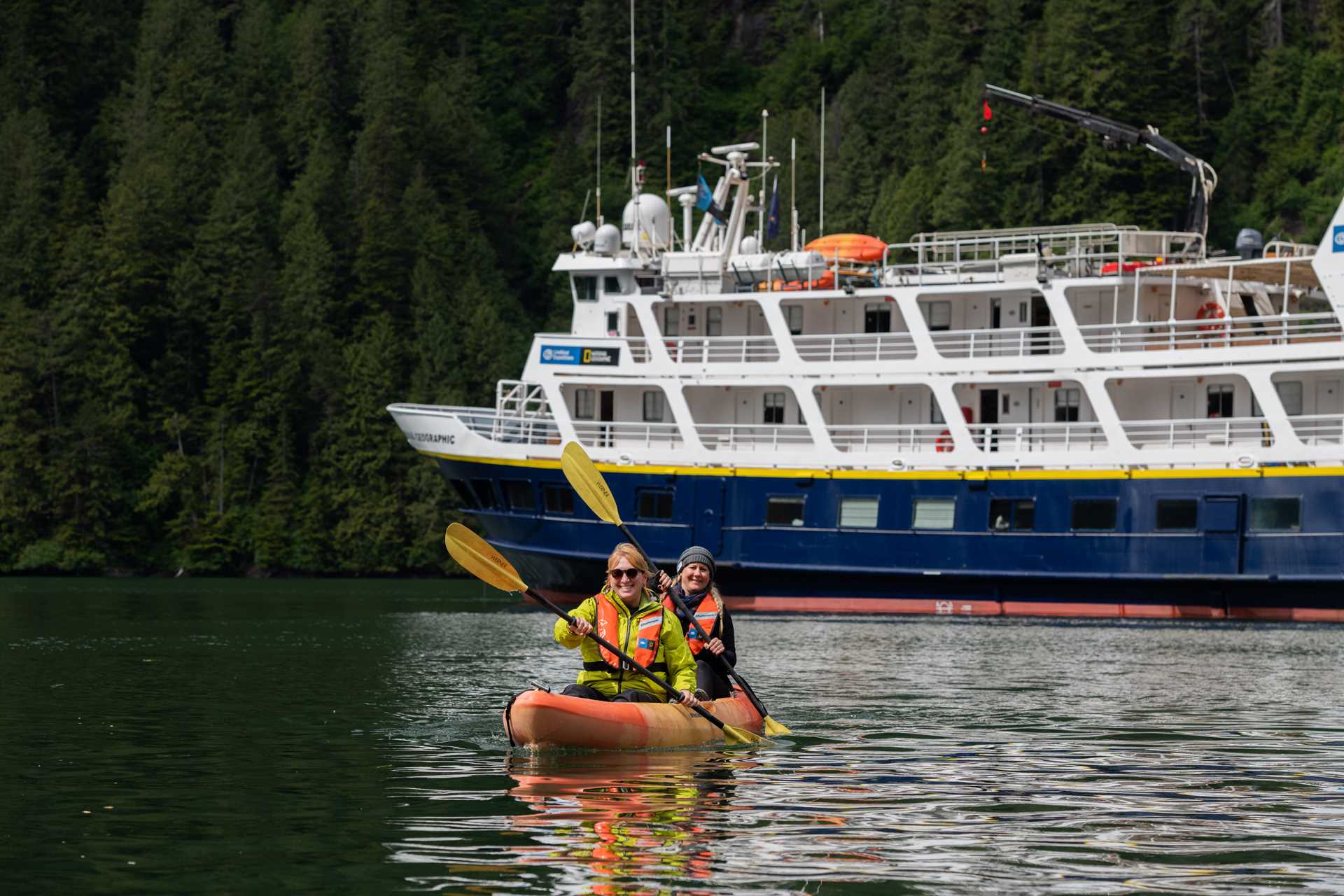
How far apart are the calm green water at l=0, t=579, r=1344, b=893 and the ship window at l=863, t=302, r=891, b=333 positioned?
1289 cm

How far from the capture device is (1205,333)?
112ft

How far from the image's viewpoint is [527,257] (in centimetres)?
9056

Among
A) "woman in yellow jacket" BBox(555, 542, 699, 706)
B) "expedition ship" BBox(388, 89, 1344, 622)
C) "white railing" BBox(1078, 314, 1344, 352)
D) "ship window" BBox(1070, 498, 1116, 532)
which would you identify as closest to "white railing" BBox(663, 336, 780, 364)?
"expedition ship" BBox(388, 89, 1344, 622)

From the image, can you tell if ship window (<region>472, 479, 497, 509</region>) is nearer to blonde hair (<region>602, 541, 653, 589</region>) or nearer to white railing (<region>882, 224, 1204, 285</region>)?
white railing (<region>882, 224, 1204, 285</region>)

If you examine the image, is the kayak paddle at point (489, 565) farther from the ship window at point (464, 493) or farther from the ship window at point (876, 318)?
the ship window at point (464, 493)

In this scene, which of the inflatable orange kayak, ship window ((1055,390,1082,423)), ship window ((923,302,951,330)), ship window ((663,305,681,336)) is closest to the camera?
ship window ((1055,390,1082,423))

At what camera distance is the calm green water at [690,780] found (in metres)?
10.5

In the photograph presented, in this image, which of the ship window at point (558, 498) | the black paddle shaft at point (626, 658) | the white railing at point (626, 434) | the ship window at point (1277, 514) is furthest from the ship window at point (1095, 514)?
the black paddle shaft at point (626, 658)

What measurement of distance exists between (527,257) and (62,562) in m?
34.3

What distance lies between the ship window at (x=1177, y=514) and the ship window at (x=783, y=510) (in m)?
6.56

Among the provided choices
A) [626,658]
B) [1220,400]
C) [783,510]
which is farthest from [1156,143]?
[626,658]

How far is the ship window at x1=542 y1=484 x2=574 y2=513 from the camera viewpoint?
37188 mm

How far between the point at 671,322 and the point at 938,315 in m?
5.60

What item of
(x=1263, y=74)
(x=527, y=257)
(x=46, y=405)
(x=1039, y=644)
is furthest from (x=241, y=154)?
(x=1039, y=644)
